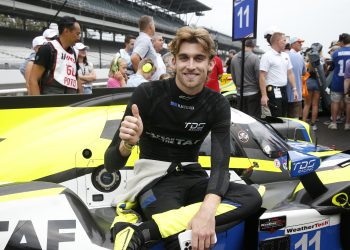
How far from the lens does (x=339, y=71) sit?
725 centimetres

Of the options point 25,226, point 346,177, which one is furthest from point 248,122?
point 25,226

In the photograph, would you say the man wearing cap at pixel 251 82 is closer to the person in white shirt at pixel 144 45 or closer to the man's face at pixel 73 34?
the person in white shirt at pixel 144 45

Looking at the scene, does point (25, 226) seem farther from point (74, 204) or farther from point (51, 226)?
point (74, 204)

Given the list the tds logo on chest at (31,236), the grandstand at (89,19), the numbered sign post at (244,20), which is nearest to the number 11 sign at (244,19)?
the numbered sign post at (244,20)

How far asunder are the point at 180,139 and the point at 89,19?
81.5ft

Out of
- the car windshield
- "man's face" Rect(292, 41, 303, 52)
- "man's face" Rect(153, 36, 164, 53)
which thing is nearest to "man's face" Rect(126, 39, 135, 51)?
"man's face" Rect(153, 36, 164, 53)

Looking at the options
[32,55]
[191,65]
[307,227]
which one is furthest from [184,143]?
[32,55]

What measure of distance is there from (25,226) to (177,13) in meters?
47.2

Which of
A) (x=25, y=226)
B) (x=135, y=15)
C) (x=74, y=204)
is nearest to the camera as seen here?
(x=25, y=226)

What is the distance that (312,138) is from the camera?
367 centimetres

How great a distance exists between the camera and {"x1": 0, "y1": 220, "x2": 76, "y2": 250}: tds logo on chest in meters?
1.39

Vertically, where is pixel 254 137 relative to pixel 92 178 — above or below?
above

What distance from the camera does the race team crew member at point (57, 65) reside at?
326 centimetres

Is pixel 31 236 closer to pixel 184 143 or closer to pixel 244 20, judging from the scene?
pixel 184 143
